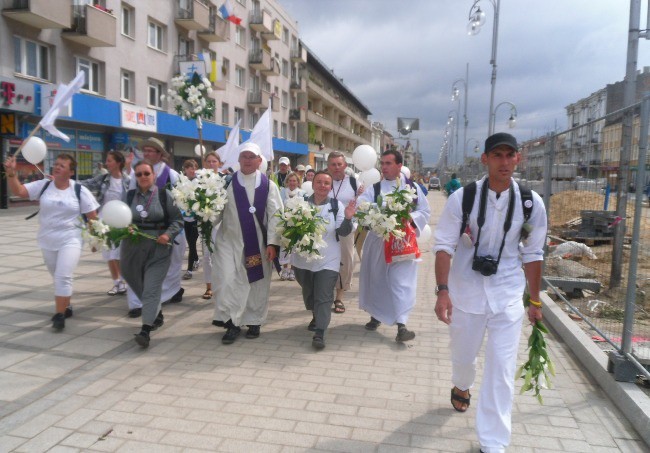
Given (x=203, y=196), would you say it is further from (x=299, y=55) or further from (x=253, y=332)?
(x=299, y=55)

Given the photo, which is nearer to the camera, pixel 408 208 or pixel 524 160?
pixel 408 208

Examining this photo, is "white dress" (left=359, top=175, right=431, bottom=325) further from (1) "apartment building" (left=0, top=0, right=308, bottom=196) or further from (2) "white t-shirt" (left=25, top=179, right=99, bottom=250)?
(1) "apartment building" (left=0, top=0, right=308, bottom=196)

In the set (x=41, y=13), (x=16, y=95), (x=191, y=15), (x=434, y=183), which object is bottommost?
(x=434, y=183)

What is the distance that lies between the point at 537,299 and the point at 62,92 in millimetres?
5378

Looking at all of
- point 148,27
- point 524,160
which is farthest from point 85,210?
point 148,27

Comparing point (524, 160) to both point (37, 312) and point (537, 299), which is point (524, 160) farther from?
point (37, 312)

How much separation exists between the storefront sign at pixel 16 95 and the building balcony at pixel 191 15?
12.2 m

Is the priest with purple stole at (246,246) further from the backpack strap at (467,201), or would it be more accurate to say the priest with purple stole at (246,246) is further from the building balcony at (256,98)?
the building balcony at (256,98)

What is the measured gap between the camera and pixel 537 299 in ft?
11.6

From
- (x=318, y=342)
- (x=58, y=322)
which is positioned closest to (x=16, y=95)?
(x=58, y=322)

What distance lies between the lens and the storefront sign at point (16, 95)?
53.2 feet

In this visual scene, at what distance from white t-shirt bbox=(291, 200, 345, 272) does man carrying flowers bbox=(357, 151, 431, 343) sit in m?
0.34

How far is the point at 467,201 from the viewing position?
353 cm

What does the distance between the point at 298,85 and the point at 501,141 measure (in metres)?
48.6
